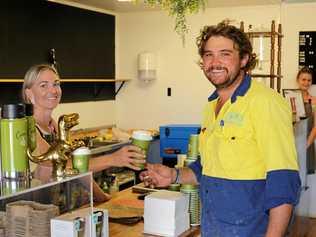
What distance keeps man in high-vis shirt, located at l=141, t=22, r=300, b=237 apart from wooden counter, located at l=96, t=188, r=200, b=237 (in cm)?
35

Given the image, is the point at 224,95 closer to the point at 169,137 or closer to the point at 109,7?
the point at 169,137

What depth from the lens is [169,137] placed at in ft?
18.2

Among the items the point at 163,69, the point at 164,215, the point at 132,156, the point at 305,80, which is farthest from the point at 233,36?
the point at 163,69

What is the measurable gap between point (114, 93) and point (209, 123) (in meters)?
4.48

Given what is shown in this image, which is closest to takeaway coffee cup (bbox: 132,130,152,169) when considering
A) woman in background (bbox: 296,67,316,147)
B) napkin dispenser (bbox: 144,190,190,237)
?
napkin dispenser (bbox: 144,190,190,237)

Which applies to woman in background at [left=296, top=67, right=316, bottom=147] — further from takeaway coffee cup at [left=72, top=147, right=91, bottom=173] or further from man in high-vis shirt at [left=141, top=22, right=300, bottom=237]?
takeaway coffee cup at [left=72, top=147, right=91, bottom=173]

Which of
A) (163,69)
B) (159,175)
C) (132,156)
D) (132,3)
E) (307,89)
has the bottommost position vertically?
(159,175)

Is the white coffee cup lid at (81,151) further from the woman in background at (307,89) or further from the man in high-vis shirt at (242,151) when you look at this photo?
the woman in background at (307,89)

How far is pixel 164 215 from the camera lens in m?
2.12

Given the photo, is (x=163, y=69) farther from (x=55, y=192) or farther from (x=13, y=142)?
(x=13, y=142)

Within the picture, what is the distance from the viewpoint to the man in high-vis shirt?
1.64 meters

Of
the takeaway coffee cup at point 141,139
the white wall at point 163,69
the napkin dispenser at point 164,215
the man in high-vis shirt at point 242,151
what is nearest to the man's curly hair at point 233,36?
the man in high-vis shirt at point 242,151

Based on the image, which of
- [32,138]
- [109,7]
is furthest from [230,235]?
[109,7]

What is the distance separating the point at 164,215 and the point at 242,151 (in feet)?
1.84
